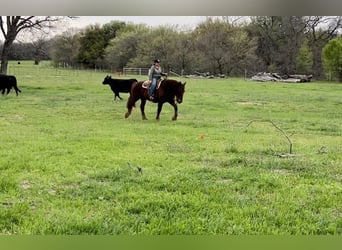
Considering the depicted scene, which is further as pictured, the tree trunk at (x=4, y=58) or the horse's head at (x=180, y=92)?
the horse's head at (x=180, y=92)

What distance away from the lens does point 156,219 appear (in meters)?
1.85

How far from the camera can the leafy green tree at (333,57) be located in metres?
3.29

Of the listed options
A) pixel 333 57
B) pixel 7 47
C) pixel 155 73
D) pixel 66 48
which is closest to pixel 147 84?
pixel 155 73

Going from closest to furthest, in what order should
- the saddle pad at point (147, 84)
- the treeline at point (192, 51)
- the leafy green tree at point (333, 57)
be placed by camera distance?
the treeline at point (192, 51) < the leafy green tree at point (333, 57) < the saddle pad at point (147, 84)

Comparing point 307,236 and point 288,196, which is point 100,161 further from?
point 307,236

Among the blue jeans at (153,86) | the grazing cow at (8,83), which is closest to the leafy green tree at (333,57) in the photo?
the blue jeans at (153,86)

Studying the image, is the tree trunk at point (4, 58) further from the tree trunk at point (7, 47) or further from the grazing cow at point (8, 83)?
the grazing cow at point (8, 83)

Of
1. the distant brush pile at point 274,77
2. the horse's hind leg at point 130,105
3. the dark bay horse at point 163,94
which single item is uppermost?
the distant brush pile at point 274,77

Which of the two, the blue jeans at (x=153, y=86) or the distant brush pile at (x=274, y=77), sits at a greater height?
the distant brush pile at (x=274, y=77)

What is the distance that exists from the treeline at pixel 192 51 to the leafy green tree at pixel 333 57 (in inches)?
1.6

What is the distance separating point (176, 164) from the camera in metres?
2.89

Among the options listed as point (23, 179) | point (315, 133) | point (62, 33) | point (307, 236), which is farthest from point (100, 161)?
point (315, 133)

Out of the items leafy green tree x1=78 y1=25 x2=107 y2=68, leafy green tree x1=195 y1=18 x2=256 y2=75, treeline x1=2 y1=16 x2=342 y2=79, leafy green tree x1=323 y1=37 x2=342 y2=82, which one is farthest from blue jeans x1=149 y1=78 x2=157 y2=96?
leafy green tree x1=323 y1=37 x2=342 y2=82

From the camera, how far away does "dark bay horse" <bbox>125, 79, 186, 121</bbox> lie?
15.6 ft
